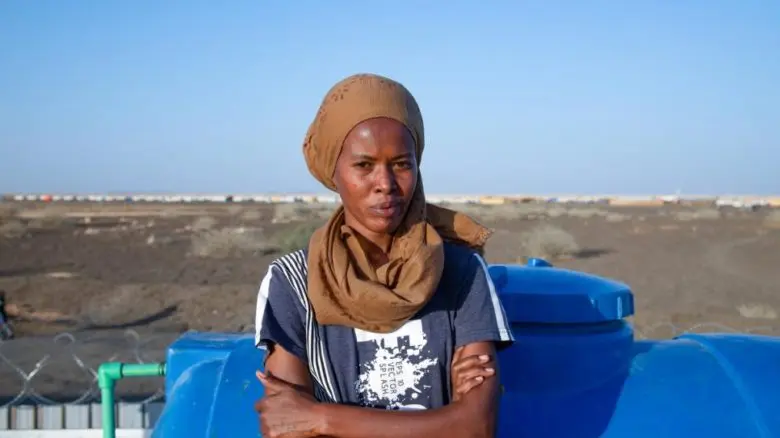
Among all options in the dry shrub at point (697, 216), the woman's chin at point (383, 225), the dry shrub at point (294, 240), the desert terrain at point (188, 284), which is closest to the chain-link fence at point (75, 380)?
the desert terrain at point (188, 284)

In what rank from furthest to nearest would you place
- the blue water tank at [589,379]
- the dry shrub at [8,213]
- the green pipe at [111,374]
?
the dry shrub at [8,213]
the green pipe at [111,374]
the blue water tank at [589,379]

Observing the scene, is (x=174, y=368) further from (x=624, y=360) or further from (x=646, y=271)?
(x=646, y=271)

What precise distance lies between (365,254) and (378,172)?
19 centimetres

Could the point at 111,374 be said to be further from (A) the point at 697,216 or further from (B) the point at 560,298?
(A) the point at 697,216

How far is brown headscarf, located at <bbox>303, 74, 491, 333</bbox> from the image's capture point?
1424mm

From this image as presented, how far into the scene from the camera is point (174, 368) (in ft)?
7.79

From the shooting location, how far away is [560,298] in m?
2.00

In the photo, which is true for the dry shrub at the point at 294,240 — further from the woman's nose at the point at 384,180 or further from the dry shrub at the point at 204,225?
the woman's nose at the point at 384,180

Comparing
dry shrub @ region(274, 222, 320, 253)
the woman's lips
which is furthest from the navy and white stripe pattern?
dry shrub @ region(274, 222, 320, 253)

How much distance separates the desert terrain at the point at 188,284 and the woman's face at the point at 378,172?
347 centimetres

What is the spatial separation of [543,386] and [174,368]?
4.11ft

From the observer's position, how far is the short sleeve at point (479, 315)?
58.6 inches

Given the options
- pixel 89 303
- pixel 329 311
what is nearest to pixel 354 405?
pixel 329 311

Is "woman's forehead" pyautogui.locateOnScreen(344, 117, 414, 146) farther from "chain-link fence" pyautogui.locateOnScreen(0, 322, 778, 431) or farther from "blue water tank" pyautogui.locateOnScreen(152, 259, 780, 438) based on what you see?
"chain-link fence" pyautogui.locateOnScreen(0, 322, 778, 431)
